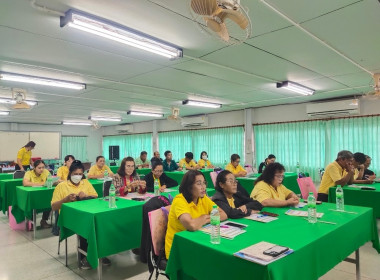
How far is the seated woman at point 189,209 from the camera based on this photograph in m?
2.10

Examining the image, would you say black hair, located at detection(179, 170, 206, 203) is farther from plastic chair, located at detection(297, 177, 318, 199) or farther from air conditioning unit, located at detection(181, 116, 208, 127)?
air conditioning unit, located at detection(181, 116, 208, 127)

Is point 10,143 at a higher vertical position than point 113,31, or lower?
lower

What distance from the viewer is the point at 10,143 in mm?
12086

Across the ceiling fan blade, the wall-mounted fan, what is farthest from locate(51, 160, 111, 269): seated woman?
the ceiling fan blade

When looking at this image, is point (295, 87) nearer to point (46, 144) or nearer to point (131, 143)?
point (131, 143)

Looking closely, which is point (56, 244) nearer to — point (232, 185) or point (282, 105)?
point (232, 185)

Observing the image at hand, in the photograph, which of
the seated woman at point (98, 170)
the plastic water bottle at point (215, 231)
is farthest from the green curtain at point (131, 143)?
the plastic water bottle at point (215, 231)

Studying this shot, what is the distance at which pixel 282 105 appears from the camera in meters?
8.74

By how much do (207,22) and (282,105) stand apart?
294 inches

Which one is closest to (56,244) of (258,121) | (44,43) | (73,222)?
(73,222)

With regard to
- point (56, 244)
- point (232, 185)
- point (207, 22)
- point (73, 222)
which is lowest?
point (56, 244)

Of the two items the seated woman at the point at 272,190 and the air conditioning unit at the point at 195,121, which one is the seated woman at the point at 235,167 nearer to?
the seated woman at the point at 272,190

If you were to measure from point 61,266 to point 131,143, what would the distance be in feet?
36.9

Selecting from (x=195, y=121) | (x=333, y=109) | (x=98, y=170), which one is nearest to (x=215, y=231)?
(x=98, y=170)
